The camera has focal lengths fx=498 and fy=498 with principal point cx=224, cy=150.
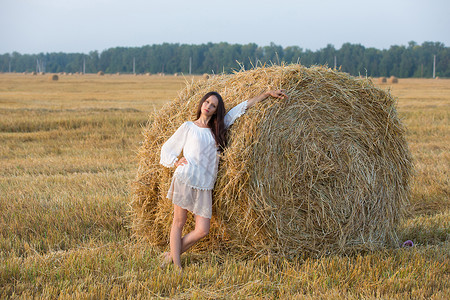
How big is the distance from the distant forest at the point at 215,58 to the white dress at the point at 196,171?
1147 inches

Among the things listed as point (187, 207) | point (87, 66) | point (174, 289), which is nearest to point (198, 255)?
point (187, 207)

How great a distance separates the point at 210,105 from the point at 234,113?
25cm

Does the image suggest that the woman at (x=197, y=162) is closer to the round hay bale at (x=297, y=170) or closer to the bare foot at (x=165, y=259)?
the bare foot at (x=165, y=259)

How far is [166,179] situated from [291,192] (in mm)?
1266

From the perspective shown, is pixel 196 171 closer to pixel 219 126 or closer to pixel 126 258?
pixel 219 126

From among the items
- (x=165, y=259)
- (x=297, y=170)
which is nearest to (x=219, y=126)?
(x=297, y=170)

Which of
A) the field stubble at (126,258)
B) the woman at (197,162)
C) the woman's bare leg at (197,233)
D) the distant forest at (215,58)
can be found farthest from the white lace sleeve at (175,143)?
the distant forest at (215,58)

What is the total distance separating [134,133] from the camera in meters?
13.5

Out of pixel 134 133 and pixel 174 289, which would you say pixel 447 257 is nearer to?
pixel 174 289

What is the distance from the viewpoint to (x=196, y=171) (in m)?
4.77

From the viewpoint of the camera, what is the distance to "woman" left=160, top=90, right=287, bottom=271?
4.77 metres

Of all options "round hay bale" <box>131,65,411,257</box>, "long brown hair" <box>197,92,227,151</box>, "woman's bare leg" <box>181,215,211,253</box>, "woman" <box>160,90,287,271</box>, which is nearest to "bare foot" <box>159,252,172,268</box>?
"woman" <box>160,90,287,271</box>

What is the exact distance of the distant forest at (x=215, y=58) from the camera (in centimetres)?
5828

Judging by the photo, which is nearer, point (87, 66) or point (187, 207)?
point (187, 207)
